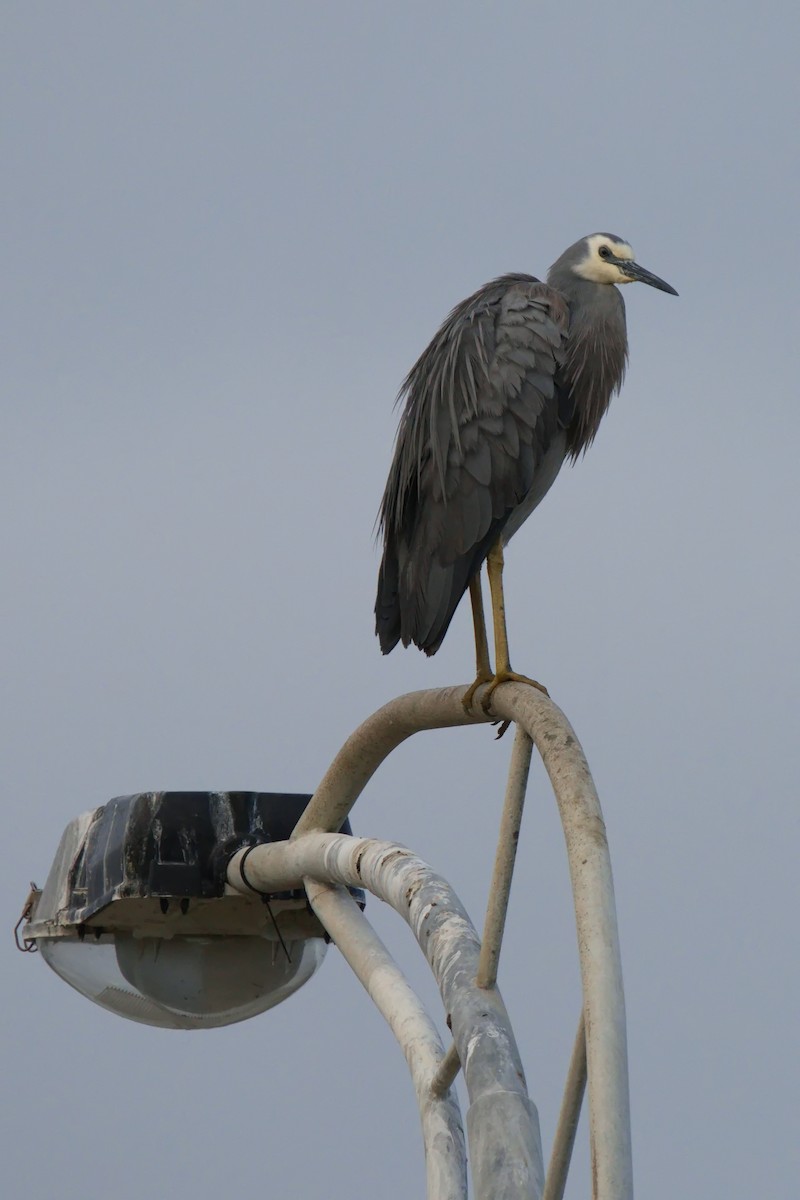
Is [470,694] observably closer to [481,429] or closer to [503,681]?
[503,681]

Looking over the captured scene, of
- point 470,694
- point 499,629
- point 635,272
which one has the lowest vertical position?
point 470,694

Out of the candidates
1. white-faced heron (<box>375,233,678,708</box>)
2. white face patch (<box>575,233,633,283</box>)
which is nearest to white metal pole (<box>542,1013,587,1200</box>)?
white-faced heron (<box>375,233,678,708</box>)

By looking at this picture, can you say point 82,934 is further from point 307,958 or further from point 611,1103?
point 611,1103

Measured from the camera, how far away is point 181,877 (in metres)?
5.70

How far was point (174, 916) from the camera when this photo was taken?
592 cm

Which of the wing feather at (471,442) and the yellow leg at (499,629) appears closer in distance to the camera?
the yellow leg at (499,629)

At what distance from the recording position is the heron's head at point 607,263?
572 centimetres

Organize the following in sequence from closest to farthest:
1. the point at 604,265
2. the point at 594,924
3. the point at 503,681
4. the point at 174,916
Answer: the point at 594,924
the point at 503,681
the point at 604,265
the point at 174,916

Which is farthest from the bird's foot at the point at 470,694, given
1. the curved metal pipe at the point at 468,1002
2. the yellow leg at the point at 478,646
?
the curved metal pipe at the point at 468,1002

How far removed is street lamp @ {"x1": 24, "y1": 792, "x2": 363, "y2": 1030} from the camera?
571 centimetres

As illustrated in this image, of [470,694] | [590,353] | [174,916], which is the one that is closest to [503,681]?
[470,694]

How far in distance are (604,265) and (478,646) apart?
1569 millimetres

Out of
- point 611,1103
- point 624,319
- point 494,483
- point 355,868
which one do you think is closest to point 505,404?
point 494,483

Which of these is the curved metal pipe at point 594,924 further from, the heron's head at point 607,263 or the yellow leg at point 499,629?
the heron's head at point 607,263
